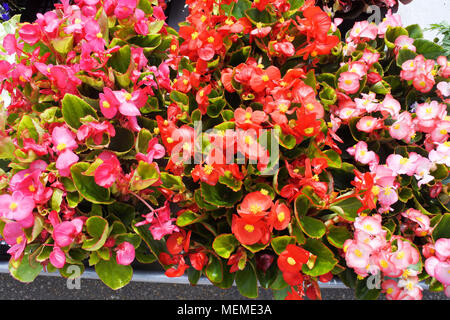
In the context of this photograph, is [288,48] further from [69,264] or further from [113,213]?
[69,264]

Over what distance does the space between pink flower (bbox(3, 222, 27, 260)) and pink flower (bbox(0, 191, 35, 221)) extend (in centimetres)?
3

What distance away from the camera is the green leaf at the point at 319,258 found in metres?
0.51

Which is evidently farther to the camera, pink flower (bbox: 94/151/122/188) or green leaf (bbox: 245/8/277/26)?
green leaf (bbox: 245/8/277/26)

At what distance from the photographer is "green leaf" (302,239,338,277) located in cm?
51

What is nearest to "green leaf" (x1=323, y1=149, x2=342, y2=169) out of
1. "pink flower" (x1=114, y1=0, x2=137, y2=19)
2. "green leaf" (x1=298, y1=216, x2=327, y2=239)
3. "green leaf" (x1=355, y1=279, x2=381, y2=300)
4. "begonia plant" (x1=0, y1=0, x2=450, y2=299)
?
"begonia plant" (x1=0, y1=0, x2=450, y2=299)

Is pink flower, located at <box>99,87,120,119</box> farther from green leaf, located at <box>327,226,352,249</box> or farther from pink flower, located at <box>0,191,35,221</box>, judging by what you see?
green leaf, located at <box>327,226,352,249</box>

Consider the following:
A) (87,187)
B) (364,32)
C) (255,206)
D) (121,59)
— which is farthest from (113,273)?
(364,32)

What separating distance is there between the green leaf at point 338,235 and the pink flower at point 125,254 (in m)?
0.32

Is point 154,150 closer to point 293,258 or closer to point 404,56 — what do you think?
point 293,258

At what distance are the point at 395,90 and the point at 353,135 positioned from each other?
18cm

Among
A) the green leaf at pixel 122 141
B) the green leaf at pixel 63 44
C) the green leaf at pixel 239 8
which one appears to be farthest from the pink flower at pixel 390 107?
the green leaf at pixel 63 44

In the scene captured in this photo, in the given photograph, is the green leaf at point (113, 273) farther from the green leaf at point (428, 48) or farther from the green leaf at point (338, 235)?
the green leaf at point (428, 48)

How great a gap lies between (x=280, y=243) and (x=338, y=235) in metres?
0.11

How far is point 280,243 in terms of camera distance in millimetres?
504
